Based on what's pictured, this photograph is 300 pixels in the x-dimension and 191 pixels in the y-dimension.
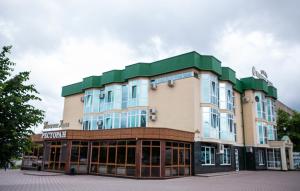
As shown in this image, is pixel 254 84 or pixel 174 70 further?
pixel 254 84

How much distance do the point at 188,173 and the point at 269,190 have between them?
8.20 m

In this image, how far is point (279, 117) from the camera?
37969 millimetres

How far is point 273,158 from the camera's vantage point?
30.4m

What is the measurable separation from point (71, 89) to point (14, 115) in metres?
24.8

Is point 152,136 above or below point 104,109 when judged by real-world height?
below

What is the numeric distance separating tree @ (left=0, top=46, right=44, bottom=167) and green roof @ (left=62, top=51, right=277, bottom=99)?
49.8 ft

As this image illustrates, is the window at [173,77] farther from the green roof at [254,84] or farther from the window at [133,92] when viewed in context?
the green roof at [254,84]

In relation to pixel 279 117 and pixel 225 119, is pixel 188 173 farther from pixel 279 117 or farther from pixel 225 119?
pixel 279 117

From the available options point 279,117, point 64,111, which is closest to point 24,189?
point 64,111

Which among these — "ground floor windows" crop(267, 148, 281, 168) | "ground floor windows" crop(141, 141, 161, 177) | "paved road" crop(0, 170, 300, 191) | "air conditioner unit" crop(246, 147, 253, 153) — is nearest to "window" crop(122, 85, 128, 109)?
"ground floor windows" crop(141, 141, 161, 177)

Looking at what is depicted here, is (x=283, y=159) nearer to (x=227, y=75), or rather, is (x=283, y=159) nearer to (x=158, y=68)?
(x=227, y=75)

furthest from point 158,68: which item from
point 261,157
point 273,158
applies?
point 273,158

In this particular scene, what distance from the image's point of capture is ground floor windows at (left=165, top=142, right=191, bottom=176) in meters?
19.2

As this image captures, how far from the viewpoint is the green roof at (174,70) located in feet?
76.3
